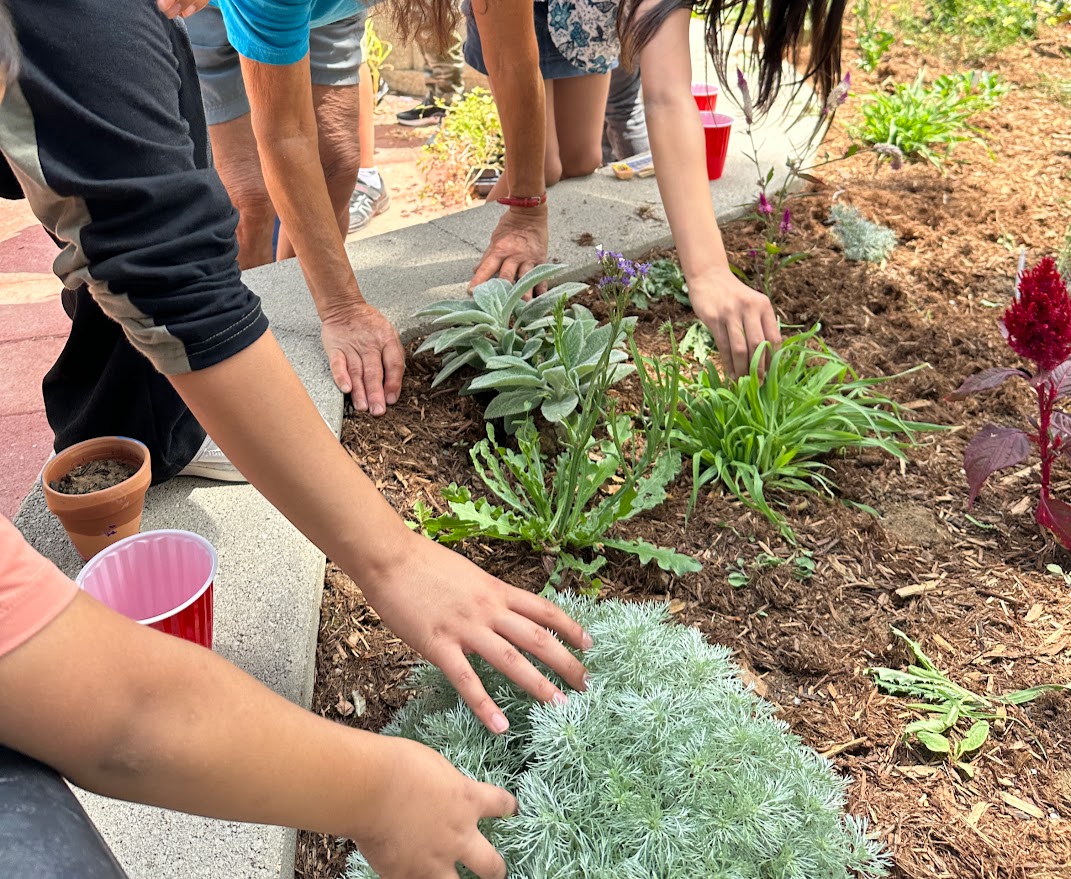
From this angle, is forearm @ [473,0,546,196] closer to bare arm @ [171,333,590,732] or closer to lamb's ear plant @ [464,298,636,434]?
lamb's ear plant @ [464,298,636,434]

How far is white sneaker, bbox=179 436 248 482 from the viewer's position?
6.76ft

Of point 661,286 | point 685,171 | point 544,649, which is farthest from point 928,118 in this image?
point 544,649

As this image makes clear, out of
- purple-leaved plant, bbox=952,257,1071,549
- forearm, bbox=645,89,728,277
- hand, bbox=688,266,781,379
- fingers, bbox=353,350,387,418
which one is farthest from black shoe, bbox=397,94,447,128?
purple-leaved plant, bbox=952,257,1071,549

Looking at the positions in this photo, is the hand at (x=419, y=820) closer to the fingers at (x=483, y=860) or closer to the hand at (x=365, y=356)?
the fingers at (x=483, y=860)

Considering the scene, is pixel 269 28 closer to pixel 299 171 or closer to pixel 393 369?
pixel 299 171

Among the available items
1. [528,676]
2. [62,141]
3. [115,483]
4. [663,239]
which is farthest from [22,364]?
[528,676]

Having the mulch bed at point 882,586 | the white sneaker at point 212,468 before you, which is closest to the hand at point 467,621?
the mulch bed at point 882,586

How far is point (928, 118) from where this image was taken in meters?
3.71

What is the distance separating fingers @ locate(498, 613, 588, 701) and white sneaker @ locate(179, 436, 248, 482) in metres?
1.09

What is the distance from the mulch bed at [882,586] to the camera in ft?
4.77

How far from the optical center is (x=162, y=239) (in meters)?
1.14

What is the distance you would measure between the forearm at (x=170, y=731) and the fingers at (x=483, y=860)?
A: 0.59ft

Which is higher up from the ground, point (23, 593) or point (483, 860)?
point (23, 593)

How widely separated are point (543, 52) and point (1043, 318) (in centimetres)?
238
